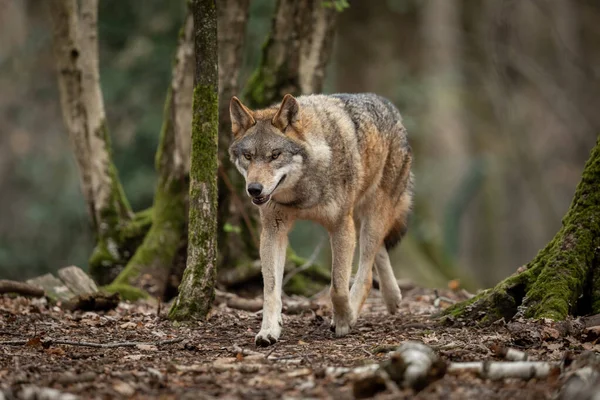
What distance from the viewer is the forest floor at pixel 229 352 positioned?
14.3 feet

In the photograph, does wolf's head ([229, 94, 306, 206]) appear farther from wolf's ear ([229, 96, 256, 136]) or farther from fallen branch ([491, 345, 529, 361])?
fallen branch ([491, 345, 529, 361])

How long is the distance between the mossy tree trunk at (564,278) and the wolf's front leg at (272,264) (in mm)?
1565

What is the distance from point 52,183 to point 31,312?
11.9 m

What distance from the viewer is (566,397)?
12.4 ft

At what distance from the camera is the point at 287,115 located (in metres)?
6.76

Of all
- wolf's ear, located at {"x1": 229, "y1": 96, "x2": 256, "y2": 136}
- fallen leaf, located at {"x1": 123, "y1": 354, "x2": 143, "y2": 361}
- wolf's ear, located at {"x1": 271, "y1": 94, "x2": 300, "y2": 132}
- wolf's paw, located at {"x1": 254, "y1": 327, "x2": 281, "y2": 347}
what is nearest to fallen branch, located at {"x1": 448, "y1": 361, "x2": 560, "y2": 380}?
wolf's paw, located at {"x1": 254, "y1": 327, "x2": 281, "y2": 347}

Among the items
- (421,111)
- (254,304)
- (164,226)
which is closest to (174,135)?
(164,226)

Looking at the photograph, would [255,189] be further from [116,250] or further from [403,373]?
[116,250]

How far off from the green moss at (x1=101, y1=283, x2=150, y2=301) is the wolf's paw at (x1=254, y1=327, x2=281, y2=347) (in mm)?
3179

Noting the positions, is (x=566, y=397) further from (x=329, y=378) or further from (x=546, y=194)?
(x=546, y=194)

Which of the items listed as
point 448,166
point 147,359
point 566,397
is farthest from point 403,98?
point 566,397

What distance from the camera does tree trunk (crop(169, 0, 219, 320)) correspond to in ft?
23.6

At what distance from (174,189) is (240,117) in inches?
141

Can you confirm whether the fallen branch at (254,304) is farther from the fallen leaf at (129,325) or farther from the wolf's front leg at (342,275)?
the fallen leaf at (129,325)
